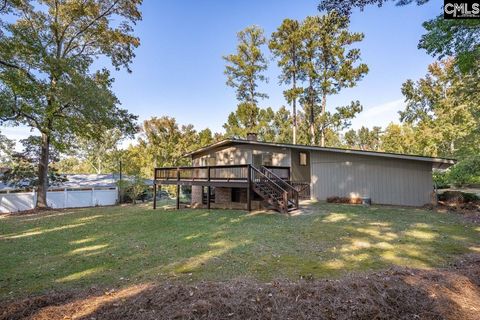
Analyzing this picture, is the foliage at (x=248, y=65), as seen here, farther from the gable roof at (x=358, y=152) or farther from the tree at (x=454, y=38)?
the tree at (x=454, y=38)

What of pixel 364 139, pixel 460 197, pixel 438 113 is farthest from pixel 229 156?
pixel 364 139

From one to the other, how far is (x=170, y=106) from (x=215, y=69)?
7659 millimetres

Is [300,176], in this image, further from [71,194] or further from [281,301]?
[71,194]

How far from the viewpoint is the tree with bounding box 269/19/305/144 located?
2389 centimetres

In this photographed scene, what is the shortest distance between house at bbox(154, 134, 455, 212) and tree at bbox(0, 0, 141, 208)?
6.02 meters

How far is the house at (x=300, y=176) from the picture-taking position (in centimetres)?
1189

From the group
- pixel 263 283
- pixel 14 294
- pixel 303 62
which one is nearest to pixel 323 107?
pixel 303 62

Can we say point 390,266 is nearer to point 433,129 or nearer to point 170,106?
point 433,129

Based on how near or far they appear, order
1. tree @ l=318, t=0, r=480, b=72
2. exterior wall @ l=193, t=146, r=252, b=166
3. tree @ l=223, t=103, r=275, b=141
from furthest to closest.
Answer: tree @ l=223, t=103, r=275, b=141, exterior wall @ l=193, t=146, r=252, b=166, tree @ l=318, t=0, r=480, b=72

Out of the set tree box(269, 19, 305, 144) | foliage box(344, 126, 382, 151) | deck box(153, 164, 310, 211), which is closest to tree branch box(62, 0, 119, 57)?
deck box(153, 164, 310, 211)

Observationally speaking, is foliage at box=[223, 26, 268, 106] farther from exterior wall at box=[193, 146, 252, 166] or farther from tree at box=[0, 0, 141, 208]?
exterior wall at box=[193, 146, 252, 166]

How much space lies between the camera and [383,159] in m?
13.6

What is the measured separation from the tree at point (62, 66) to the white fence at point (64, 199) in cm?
321

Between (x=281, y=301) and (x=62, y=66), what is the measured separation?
1674 cm
